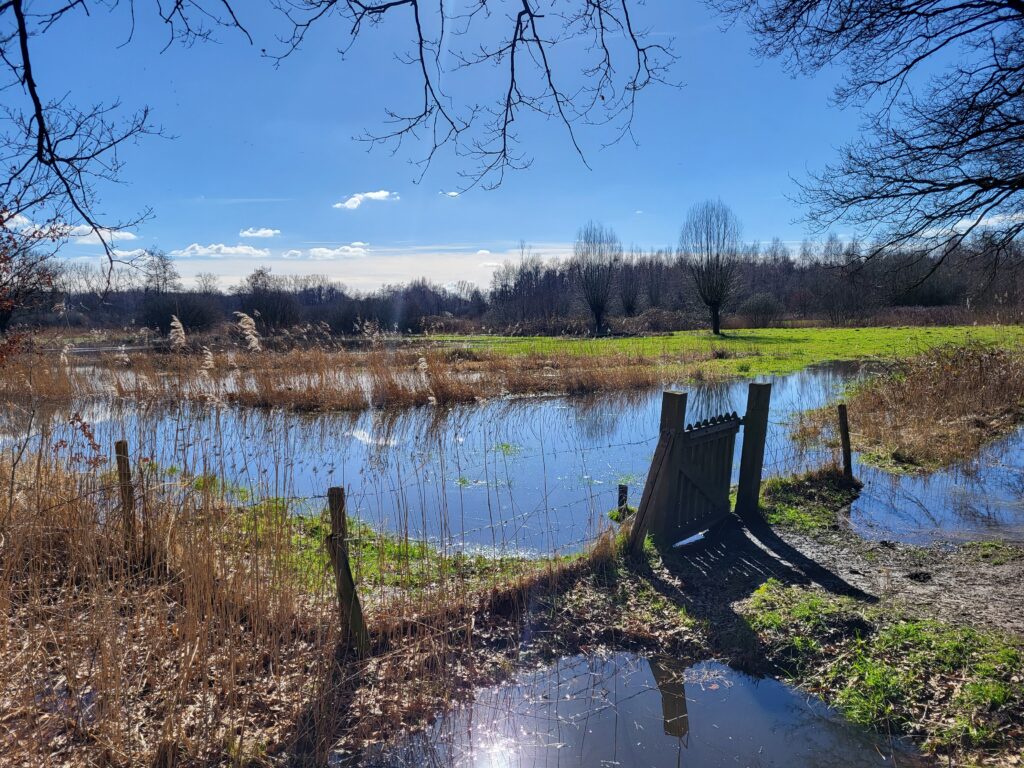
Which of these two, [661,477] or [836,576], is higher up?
[661,477]

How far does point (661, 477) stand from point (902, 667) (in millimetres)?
2297

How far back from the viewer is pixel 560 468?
10.4 meters

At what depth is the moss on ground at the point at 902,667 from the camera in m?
3.53

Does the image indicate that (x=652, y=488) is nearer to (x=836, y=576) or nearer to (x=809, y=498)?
(x=836, y=576)

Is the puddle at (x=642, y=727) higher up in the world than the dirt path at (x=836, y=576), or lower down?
lower down

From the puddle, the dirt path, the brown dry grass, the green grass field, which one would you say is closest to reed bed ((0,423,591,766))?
the puddle

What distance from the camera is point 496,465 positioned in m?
10.5

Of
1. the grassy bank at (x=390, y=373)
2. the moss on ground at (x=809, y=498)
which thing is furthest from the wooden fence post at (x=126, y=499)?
the moss on ground at (x=809, y=498)

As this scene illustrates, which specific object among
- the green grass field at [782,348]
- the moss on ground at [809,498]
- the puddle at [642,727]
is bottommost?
the puddle at [642,727]

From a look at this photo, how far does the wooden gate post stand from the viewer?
280 inches

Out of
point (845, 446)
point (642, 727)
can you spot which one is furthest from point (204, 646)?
point (845, 446)

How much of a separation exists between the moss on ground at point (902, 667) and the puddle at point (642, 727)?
211 mm

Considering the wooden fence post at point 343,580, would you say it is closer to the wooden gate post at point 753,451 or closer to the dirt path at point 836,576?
the dirt path at point 836,576

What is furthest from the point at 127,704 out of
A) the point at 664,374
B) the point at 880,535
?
the point at 664,374
